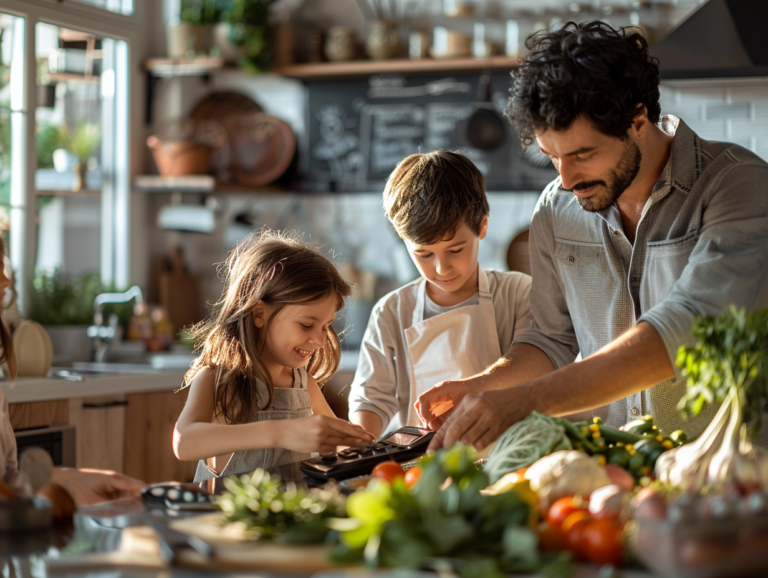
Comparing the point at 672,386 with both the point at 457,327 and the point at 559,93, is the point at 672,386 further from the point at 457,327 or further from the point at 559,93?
the point at 559,93

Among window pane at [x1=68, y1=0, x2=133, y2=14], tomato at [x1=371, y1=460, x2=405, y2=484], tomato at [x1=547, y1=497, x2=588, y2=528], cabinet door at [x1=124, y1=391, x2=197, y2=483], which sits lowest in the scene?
cabinet door at [x1=124, y1=391, x2=197, y2=483]

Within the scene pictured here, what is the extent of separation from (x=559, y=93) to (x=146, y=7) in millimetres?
3659

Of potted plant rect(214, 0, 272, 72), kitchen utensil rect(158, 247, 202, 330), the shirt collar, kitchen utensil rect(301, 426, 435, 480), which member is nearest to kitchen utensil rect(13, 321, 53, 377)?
kitchen utensil rect(158, 247, 202, 330)

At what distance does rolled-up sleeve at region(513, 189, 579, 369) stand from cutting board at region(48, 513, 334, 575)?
3.63ft

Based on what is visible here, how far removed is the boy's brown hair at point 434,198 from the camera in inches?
77.6

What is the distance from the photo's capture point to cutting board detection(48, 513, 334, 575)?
3.16 ft

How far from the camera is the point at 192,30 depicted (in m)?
4.54

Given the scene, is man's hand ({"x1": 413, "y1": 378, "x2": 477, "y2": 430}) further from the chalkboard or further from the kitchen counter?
the chalkboard

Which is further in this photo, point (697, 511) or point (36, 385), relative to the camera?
point (36, 385)

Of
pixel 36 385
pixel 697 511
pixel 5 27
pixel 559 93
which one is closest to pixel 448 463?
pixel 697 511

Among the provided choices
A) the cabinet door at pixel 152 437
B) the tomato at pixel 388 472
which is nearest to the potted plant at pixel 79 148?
the cabinet door at pixel 152 437

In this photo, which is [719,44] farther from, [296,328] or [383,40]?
[296,328]

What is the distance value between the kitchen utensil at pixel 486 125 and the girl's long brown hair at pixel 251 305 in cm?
242

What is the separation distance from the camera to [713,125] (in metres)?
3.95
